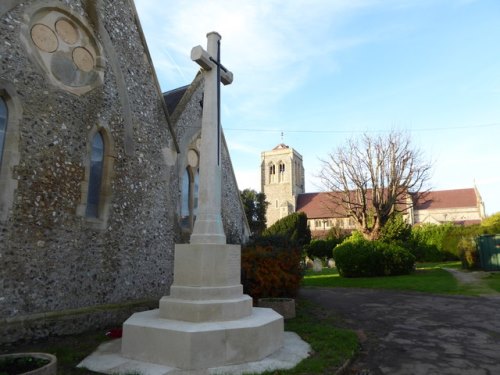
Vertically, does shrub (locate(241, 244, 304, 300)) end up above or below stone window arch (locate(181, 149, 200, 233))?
below

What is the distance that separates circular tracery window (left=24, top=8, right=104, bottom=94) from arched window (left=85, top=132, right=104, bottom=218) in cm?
132

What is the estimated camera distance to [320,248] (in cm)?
3775

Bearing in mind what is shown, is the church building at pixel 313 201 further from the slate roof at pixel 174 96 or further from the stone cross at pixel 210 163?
the stone cross at pixel 210 163

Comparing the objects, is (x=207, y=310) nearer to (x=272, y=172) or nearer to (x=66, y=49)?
(x=66, y=49)

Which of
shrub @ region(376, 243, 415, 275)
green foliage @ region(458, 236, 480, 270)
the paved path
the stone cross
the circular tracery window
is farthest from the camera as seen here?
green foliage @ region(458, 236, 480, 270)

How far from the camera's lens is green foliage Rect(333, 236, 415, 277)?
65.8 ft

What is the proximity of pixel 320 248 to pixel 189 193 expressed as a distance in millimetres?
27265

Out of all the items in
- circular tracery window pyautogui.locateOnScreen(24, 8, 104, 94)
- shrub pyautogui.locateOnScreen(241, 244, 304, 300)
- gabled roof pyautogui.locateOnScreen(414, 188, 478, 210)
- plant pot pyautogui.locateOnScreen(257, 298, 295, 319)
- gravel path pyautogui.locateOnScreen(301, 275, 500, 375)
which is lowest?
gravel path pyautogui.locateOnScreen(301, 275, 500, 375)

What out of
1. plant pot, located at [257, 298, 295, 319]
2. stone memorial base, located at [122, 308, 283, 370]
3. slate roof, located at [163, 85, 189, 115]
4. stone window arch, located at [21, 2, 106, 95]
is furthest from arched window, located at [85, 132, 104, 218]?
slate roof, located at [163, 85, 189, 115]

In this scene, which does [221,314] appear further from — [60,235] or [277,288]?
[277,288]

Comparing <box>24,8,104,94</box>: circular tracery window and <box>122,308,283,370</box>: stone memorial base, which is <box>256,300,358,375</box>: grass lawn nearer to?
<box>122,308,283,370</box>: stone memorial base

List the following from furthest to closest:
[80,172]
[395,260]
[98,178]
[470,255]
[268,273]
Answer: [470,255], [395,260], [268,273], [98,178], [80,172]

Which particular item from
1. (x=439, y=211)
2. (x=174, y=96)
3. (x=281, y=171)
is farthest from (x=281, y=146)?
(x=174, y=96)

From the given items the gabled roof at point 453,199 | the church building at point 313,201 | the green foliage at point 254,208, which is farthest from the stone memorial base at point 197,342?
the gabled roof at point 453,199
